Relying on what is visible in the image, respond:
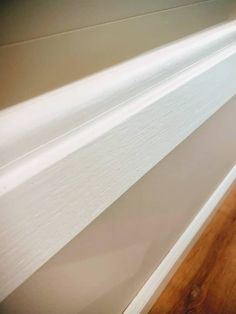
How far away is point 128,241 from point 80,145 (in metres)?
0.33

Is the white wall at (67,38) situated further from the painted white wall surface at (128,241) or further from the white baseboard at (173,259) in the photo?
the white baseboard at (173,259)

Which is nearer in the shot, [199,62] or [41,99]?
[41,99]

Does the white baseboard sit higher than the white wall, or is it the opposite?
the white wall

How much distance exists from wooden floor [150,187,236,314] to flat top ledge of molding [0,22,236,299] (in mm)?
781

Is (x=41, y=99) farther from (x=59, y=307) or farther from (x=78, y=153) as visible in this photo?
(x=59, y=307)

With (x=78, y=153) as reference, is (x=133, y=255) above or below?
below

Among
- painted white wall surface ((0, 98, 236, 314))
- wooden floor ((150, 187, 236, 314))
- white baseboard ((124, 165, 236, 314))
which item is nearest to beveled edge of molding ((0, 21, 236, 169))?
painted white wall surface ((0, 98, 236, 314))

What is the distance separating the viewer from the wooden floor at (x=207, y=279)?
3.17 ft

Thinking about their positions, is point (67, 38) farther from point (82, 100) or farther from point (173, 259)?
point (173, 259)

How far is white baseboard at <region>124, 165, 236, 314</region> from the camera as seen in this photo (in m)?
0.83

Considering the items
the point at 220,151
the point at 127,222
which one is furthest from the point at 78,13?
the point at 220,151

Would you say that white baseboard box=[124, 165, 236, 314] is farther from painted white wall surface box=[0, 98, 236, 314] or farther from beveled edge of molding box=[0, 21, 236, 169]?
beveled edge of molding box=[0, 21, 236, 169]

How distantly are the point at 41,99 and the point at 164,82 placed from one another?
0.22 m

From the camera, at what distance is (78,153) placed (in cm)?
28
